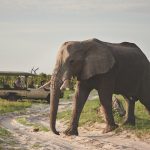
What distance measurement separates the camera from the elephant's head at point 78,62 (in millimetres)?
14836

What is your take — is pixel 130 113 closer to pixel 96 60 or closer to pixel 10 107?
pixel 96 60

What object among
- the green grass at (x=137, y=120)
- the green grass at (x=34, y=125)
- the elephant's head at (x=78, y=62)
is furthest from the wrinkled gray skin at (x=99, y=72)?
the green grass at (x=34, y=125)

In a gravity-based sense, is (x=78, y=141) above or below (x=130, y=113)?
below

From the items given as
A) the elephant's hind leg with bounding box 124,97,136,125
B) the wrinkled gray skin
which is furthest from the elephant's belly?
the elephant's hind leg with bounding box 124,97,136,125

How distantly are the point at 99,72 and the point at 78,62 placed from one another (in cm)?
75

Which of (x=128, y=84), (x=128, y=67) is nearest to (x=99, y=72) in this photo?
(x=128, y=67)

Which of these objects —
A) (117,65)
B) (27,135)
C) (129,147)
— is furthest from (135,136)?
(27,135)

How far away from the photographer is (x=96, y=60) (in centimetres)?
1562

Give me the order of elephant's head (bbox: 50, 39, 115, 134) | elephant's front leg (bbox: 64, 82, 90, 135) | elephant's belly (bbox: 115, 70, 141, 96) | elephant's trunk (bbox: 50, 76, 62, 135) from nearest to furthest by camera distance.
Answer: elephant's trunk (bbox: 50, 76, 62, 135), elephant's head (bbox: 50, 39, 115, 134), elephant's front leg (bbox: 64, 82, 90, 135), elephant's belly (bbox: 115, 70, 141, 96)

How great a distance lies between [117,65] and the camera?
15.8 metres

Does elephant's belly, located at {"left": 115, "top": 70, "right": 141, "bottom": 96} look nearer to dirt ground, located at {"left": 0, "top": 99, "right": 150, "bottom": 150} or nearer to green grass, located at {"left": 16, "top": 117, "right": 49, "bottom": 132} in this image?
Result: dirt ground, located at {"left": 0, "top": 99, "right": 150, "bottom": 150}

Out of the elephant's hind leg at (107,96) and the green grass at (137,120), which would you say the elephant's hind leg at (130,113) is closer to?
the green grass at (137,120)

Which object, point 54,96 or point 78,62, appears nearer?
point 54,96

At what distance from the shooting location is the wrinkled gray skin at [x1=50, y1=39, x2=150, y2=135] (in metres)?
15.0
